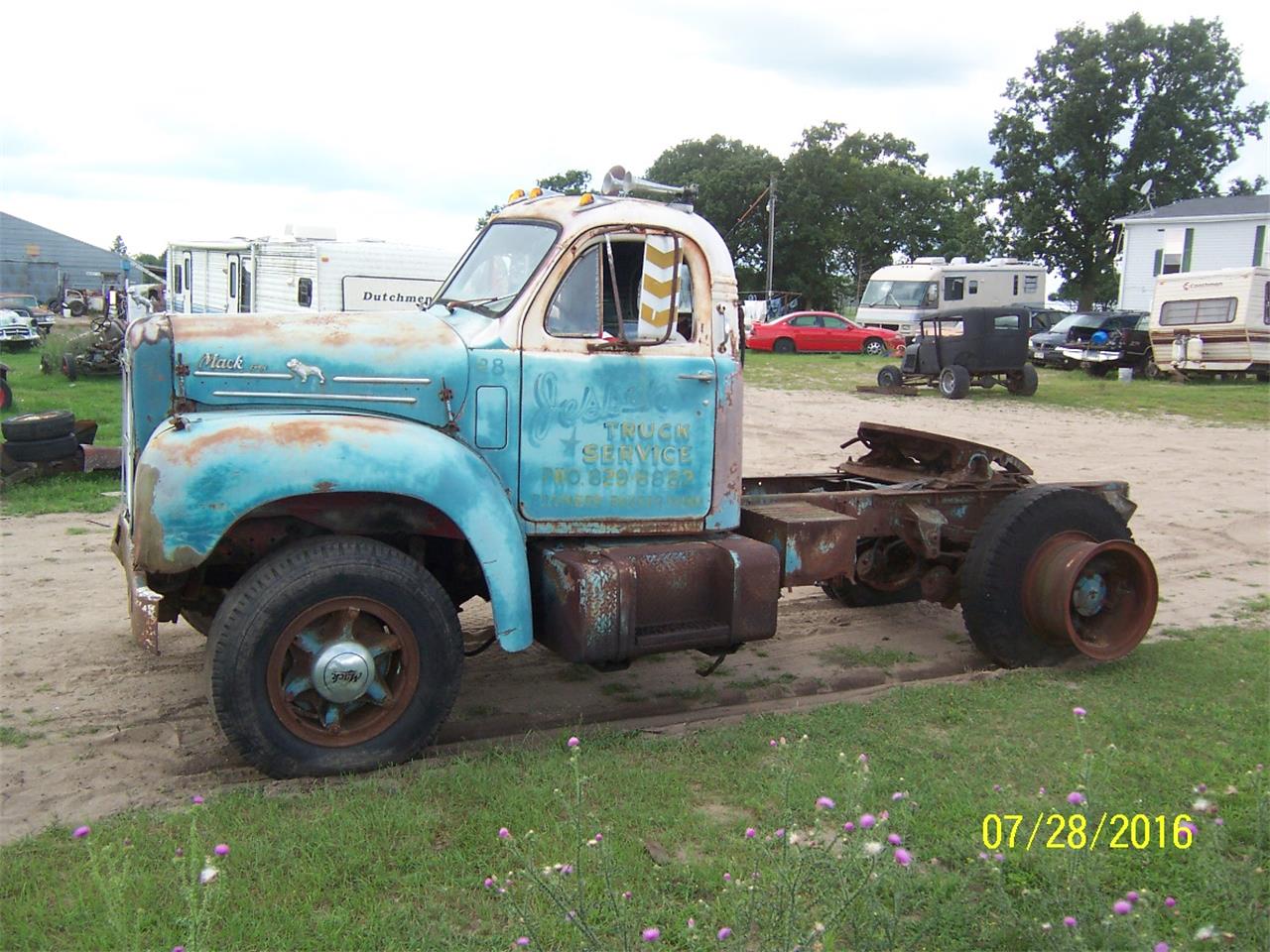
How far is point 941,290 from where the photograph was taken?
32.5 m

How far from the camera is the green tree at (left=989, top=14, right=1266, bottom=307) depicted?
47.9 metres

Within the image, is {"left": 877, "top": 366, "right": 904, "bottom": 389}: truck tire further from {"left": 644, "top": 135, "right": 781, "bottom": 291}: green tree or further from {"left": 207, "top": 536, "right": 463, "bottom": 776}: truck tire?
{"left": 644, "top": 135, "right": 781, "bottom": 291}: green tree

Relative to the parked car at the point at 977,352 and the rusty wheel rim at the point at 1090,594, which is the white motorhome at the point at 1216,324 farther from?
the rusty wheel rim at the point at 1090,594

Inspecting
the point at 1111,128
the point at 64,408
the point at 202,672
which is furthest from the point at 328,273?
the point at 1111,128

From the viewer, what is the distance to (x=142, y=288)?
26344mm

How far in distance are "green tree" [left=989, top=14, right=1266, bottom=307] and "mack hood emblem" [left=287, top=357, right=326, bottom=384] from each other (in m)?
48.9

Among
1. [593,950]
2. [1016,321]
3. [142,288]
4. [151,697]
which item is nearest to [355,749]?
[151,697]

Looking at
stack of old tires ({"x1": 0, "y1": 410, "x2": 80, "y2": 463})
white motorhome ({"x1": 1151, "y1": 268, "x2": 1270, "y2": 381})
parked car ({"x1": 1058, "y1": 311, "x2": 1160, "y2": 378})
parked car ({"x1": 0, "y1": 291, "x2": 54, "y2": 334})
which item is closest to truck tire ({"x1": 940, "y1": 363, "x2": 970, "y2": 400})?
parked car ({"x1": 1058, "y1": 311, "x2": 1160, "y2": 378})

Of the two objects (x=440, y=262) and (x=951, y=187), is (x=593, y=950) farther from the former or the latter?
(x=951, y=187)

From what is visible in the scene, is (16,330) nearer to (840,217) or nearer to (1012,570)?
(1012,570)

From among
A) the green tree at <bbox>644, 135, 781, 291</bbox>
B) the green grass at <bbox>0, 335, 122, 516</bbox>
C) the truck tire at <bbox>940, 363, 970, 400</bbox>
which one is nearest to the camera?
the green grass at <bbox>0, 335, 122, 516</bbox>

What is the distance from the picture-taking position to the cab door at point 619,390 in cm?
494

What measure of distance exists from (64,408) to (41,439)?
5536 millimetres

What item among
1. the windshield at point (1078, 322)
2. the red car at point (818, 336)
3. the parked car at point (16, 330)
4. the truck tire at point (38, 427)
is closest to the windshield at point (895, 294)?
the red car at point (818, 336)
